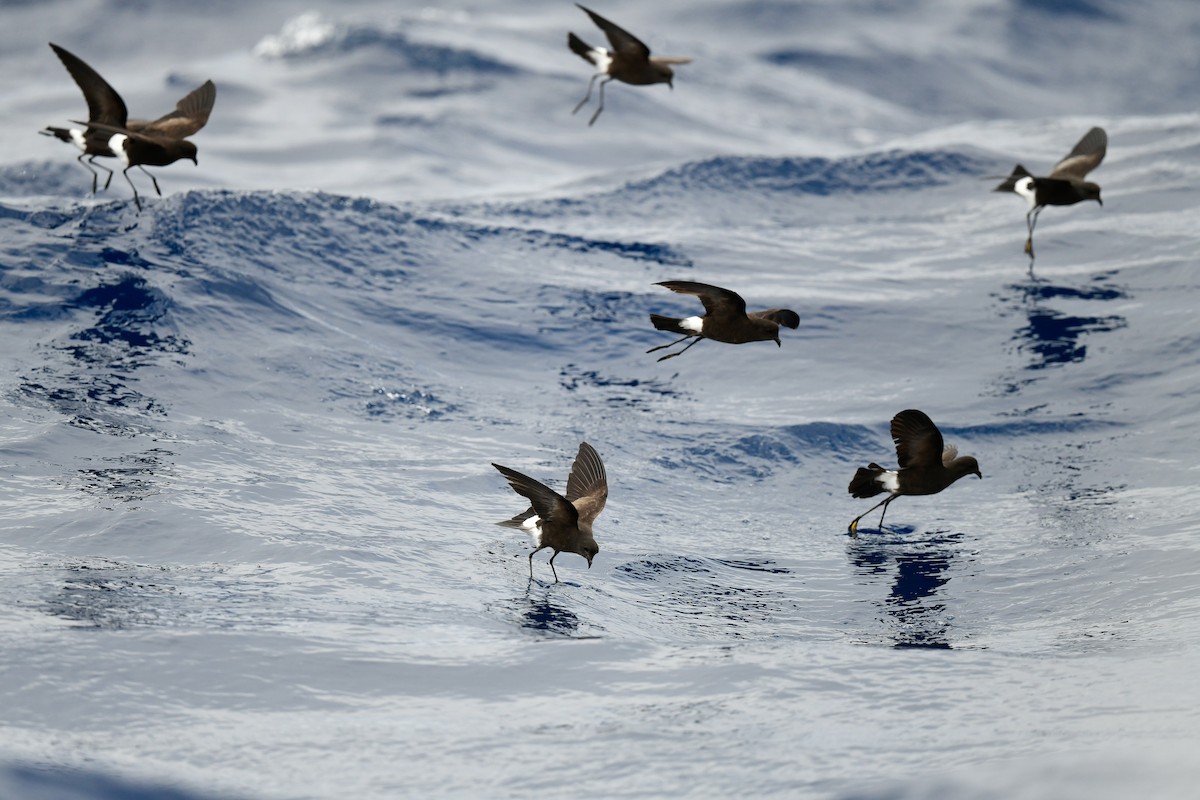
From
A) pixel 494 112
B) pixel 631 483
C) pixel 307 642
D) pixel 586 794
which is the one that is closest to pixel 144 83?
pixel 494 112

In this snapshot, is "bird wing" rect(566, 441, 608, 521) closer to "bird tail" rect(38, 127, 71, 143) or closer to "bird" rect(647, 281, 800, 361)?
"bird" rect(647, 281, 800, 361)

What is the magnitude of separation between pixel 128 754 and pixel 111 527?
2.76 metres

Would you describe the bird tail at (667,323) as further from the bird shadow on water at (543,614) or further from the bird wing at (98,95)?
the bird wing at (98,95)

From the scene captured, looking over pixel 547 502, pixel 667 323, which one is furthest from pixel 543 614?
pixel 667 323

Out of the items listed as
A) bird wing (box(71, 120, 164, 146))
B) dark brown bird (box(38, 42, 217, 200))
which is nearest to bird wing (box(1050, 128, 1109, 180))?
dark brown bird (box(38, 42, 217, 200))

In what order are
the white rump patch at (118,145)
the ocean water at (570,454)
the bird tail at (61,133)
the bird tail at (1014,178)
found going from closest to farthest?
the ocean water at (570,454) → the white rump patch at (118,145) → the bird tail at (61,133) → the bird tail at (1014,178)

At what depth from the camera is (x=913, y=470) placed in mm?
9242

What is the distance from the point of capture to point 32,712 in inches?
250

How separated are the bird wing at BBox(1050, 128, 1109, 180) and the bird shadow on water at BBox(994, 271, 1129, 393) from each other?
4.10 feet

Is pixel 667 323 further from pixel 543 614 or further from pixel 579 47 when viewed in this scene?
pixel 579 47

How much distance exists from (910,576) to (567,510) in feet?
8.66

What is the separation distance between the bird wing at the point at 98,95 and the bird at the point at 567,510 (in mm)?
4657

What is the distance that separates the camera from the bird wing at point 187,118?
39.2ft

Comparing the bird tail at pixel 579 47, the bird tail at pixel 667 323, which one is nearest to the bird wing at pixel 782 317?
the bird tail at pixel 667 323
